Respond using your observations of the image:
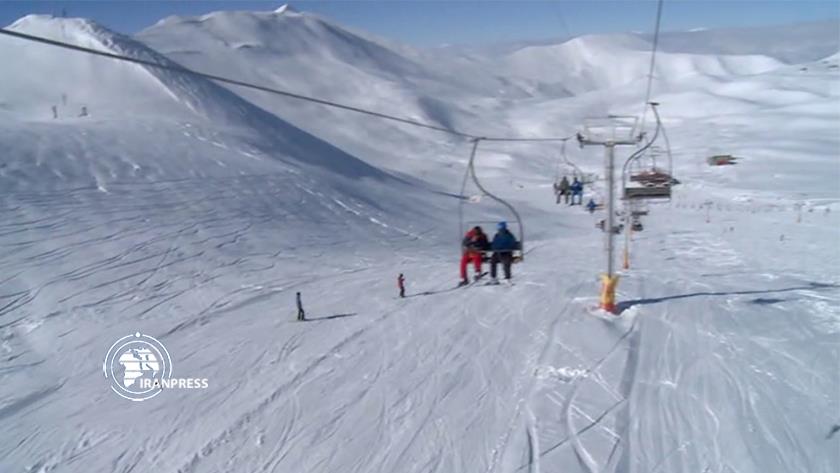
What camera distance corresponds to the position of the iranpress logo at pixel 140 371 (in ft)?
25.5

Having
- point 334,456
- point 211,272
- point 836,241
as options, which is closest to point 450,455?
point 334,456

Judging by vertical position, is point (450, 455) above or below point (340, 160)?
below

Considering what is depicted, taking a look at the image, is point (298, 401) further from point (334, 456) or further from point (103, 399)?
point (103, 399)

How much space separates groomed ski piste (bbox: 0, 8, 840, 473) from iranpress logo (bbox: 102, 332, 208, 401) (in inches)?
5.8

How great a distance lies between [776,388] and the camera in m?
8.16

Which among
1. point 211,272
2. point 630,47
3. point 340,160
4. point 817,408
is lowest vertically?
point 817,408

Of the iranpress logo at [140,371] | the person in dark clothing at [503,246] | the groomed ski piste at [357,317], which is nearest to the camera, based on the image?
the groomed ski piste at [357,317]

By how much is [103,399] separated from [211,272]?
6.11 meters

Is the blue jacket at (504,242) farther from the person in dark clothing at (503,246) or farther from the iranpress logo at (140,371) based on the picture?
the iranpress logo at (140,371)

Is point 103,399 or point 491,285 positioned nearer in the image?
point 103,399

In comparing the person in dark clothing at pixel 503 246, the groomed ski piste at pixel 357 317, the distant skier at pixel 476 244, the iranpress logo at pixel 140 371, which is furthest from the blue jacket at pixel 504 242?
the iranpress logo at pixel 140 371

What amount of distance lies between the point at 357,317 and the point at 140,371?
346 centimetres

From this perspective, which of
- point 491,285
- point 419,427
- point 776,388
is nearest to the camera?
point 419,427

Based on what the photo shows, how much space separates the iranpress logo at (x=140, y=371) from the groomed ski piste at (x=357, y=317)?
0.49 ft
